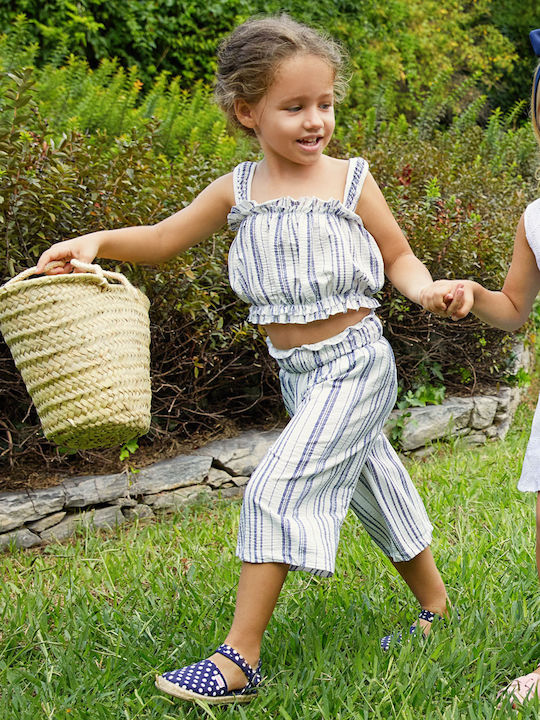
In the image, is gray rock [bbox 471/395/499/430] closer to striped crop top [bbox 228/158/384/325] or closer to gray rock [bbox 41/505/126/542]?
gray rock [bbox 41/505/126/542]

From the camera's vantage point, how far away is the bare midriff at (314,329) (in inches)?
93.1

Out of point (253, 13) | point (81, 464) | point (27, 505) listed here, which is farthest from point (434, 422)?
point (253, 13)

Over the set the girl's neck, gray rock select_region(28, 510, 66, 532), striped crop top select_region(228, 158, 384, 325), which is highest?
the girl's neck

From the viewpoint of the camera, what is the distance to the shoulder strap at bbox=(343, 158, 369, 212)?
240 cm

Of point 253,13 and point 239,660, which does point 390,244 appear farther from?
point 253,13

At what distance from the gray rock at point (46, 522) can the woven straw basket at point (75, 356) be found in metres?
1.53

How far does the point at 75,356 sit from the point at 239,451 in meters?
2.22

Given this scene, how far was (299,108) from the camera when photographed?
231cm

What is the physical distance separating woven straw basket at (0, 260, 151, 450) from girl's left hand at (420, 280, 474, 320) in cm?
81

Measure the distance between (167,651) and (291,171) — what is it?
56.4 inches

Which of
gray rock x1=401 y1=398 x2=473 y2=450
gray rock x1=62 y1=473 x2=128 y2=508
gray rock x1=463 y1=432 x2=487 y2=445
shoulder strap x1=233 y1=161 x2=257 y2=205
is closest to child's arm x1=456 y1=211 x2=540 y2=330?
shoulder strap x1=233 y1=161 x2=257 y2=205

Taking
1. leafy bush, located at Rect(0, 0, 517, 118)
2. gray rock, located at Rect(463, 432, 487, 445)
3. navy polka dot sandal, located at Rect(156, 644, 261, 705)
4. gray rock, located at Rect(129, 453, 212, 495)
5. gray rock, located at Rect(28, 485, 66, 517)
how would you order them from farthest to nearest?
leafy bush, located at Rect(0, 0, 517, 118)
gray rock, located at Rect(463, 432, 487, 445)
gray rock, located at Rect(129, 453, 212, 495)
gray rock, located at Rect(28, 485, 66, 517)
navy polka dot sandal, located at Rect(156, 644, 261, 705)

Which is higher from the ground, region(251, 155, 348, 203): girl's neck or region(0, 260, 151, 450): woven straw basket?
region(251, 155, 348, 203): girl's neck

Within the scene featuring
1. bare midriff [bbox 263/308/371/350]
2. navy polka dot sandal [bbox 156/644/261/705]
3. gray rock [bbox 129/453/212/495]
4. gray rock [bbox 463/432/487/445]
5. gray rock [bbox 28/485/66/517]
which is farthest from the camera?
gray rock [bbox 463/432/487/445]
